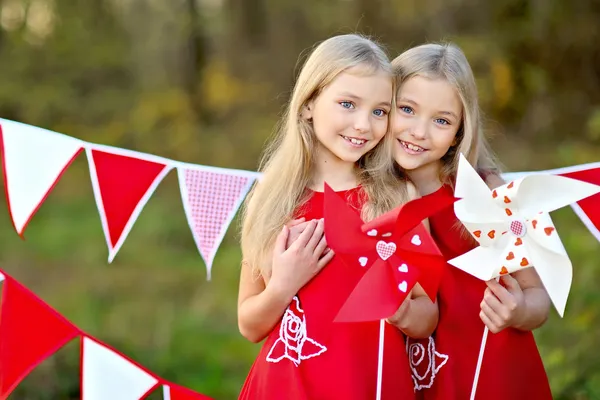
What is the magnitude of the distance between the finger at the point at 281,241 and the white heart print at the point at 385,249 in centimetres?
27

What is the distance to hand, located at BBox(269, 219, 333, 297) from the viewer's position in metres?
1.97

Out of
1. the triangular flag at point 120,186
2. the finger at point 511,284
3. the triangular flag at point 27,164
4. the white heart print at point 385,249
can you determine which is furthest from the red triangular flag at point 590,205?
the triangular flag at point 27,164

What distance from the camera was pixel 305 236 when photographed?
1.99 metres

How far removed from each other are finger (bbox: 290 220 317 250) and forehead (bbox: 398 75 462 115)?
1.27ft

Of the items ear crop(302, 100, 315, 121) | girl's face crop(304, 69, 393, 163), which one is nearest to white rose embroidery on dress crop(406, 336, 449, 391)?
girl's face crop(304, 69, 393, 163)

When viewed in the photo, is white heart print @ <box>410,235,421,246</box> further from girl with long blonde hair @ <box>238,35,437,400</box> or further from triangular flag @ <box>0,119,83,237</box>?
triangular flag @ <box>0,119,83,237</box>

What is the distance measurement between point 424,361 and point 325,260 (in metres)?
0.37

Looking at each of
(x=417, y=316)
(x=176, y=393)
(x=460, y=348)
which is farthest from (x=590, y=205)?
(x=176, y=393)

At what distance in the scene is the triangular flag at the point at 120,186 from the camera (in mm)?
2357

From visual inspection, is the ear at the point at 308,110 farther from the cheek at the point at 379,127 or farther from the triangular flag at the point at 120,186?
the triangular flag at the point at 120,186

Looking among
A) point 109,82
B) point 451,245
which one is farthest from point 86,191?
point 451,245

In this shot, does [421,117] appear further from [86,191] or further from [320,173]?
[86,191]

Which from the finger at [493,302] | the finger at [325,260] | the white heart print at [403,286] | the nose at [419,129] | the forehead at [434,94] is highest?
the forehead at [434,94]

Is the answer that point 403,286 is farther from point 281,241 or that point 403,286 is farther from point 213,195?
point 213,195
